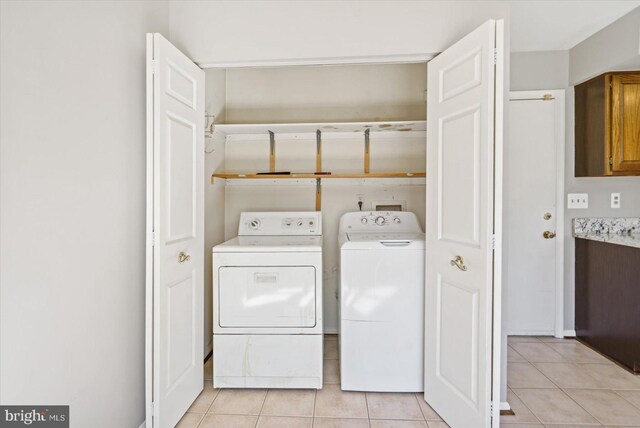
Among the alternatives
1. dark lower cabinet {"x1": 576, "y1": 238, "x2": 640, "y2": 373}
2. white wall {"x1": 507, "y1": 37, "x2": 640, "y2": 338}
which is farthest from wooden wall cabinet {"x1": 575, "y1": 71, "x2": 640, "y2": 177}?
dark lower cabinet {"x1": 576, "y1": 238, "x2": 640, "y2": 373}

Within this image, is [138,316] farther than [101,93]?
Yes

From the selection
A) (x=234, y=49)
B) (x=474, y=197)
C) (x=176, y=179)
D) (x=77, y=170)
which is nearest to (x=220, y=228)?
(x=176, y=179)

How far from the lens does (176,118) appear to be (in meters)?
1.66

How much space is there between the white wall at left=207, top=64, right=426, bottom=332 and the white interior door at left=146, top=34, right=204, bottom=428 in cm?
92

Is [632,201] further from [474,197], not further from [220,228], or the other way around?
[220,228]

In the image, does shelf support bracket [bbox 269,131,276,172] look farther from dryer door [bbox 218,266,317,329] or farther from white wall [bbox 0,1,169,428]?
white wall [bbox 0,1,169,428]

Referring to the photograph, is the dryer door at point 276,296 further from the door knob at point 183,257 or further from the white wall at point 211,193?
the white wall at point 211,193

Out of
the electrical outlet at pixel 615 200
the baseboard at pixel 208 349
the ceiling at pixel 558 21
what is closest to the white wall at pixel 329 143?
the ceiling at pixel 558 21

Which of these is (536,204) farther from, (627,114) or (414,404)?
(414,404)

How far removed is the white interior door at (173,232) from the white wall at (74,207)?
113 millimetres

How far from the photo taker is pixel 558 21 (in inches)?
93.2

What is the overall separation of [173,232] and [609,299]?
301 centimetres

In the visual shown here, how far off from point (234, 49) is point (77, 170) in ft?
3.69

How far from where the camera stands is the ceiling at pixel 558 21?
7.11 ft
